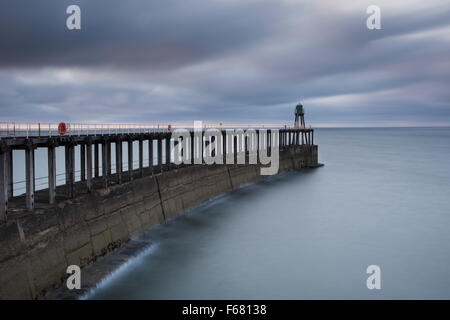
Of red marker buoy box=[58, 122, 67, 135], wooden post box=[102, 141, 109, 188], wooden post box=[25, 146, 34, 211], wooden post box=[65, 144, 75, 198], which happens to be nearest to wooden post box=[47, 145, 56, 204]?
wooden post box=[65, 144, 75, 198]

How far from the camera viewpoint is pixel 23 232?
32.1 feet

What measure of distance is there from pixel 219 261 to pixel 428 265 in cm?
780

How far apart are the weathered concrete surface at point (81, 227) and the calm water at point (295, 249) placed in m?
1.05

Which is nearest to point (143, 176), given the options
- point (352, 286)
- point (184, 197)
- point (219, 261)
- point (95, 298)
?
point (184, 197)

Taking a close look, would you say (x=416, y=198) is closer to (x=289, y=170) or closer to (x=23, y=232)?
(x=289, y=170)

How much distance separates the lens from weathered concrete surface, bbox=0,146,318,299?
30.8 ft

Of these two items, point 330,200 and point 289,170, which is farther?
point 289,170

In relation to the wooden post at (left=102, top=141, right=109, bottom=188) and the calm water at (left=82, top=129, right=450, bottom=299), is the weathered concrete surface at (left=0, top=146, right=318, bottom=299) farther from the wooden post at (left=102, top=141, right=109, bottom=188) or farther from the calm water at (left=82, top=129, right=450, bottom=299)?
the calm water at (left=82, top=129, right=450, bottom=299)

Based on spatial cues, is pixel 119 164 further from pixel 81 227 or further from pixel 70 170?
pixel 81 227

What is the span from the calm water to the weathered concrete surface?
3.43ft

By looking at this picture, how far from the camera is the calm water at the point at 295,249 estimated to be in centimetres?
1232

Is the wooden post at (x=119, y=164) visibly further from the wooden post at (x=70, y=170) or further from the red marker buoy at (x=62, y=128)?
the red marker buoy at (x=62, y=128)
